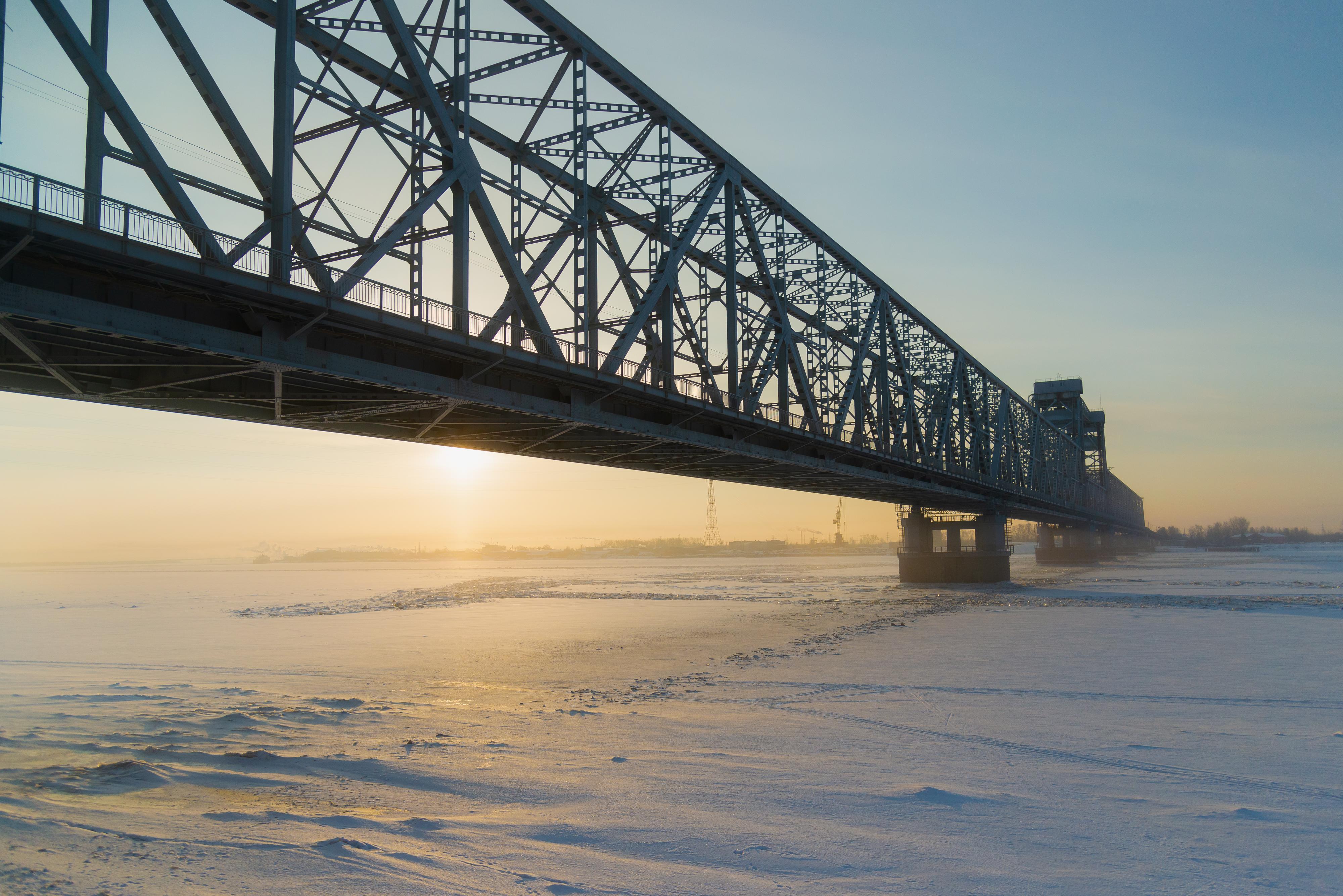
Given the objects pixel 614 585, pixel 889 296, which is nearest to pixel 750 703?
pixel 889 296

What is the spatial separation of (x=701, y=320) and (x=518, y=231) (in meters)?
12.3

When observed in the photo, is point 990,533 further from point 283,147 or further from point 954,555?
point 283,147

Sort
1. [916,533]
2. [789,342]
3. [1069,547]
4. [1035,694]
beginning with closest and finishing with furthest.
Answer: [1035,694] < [789,342] < [916,533] < [1069,547]

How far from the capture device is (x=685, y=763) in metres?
13.2

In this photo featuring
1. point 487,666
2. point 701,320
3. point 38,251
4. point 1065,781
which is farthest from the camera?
point 701,320

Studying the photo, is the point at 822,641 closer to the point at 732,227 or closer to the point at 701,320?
the point at 701,320

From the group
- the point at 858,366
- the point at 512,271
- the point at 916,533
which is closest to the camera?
the point at 512,271

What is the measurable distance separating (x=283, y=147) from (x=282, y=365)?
4.97m

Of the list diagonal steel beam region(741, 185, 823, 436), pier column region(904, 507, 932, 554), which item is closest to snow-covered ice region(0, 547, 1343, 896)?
diagonal steel beam region(741, 185, 823, 436)

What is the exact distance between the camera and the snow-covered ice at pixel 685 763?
879 centimetres

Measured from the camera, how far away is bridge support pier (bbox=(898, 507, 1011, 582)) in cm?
7100

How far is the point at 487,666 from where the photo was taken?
24891 mm

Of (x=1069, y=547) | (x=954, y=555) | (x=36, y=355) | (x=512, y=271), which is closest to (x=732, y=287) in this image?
A: (x=512, y=271)

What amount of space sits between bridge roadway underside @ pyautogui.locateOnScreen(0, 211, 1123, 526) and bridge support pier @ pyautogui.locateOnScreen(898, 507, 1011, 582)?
130 ft
